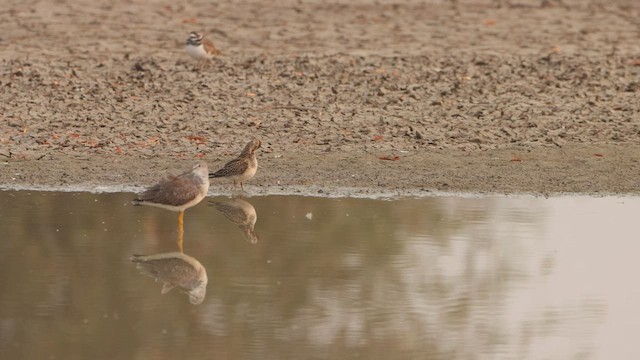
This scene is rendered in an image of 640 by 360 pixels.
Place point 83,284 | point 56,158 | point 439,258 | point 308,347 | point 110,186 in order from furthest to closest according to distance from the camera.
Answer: point 56,158, point 110,186, point 439,258, point 83,284, point 308,347

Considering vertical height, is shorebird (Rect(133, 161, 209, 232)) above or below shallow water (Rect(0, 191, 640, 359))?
above

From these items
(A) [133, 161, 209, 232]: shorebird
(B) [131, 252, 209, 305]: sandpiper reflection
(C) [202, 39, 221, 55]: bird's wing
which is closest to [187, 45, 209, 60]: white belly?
(C) [202, 39, 221, 55]: bird's wing

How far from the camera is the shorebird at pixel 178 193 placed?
35.9ft

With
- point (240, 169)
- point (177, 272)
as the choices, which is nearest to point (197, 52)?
point (240, 169)

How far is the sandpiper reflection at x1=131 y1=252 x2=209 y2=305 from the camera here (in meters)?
9.31

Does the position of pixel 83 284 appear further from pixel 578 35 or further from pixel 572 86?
pixel 578 35

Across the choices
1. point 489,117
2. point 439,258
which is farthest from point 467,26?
point 439,258

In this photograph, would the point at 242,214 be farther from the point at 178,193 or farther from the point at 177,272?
the point at 177,272

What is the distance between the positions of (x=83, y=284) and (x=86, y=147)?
5.26m

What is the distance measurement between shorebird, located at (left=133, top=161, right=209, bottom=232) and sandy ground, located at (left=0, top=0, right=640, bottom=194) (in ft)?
6.74

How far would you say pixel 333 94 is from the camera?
16.5 meters

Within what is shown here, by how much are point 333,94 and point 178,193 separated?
19.0 feet

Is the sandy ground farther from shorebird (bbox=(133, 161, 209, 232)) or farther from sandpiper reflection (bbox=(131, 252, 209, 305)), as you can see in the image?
sandpiper reflection (bbox=(131, 252, 209, 305))

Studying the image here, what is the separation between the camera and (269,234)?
1088cm
